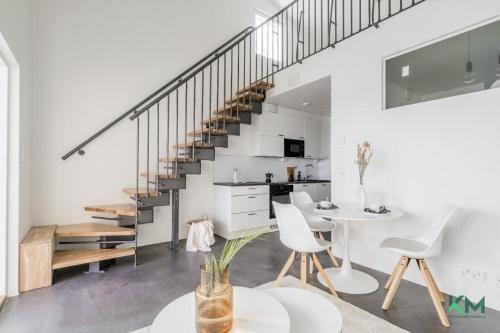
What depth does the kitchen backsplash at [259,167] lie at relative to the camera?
4597 millimetres

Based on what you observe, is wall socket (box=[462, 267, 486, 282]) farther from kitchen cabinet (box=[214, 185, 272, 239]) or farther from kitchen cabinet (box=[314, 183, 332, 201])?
kitchen cabinet (box=[314, 183, 332, 201])

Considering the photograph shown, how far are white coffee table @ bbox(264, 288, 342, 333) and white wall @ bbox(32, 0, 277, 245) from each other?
2.98 meters

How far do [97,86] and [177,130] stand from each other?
1.22m

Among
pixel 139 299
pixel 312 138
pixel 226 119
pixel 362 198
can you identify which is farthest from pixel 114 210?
pixel 312 138

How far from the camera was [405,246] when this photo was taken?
2.20m

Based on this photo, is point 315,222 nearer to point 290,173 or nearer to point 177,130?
point 177,130

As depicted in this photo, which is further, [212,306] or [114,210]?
[114,210]

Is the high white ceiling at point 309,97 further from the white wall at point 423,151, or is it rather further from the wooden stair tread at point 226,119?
the wooden stair tread at point 226,119

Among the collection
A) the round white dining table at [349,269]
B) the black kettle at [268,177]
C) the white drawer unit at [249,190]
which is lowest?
the round white dining table at [349,269]

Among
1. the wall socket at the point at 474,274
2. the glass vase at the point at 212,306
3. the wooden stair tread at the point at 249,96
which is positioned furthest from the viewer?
the wooden stair tread at the point at 249,96

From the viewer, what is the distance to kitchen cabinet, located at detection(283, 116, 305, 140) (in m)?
5.16

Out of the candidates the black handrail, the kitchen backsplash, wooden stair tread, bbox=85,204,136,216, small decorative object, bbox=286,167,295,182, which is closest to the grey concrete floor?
wooden stair tread, bbox=85,204,136,216

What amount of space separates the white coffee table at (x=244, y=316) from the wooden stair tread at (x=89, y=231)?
2016 mm

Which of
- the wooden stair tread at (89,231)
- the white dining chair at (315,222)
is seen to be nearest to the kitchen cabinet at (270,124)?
the white dining chair at (315,222)
